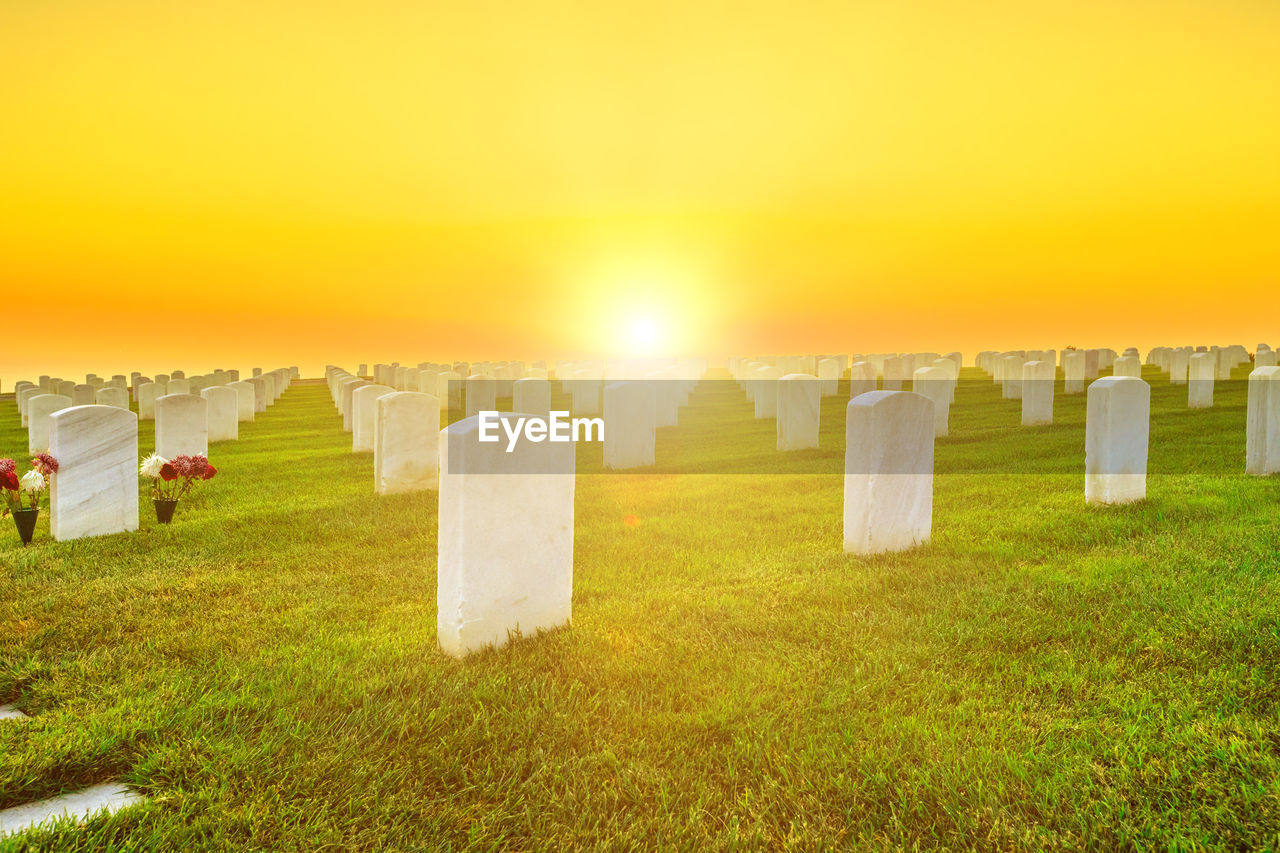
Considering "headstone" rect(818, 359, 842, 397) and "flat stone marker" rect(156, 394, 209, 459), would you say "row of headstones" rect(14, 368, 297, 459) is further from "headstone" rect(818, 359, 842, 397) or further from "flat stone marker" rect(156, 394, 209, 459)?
"headstone" rect(818, 359, 842, 397)

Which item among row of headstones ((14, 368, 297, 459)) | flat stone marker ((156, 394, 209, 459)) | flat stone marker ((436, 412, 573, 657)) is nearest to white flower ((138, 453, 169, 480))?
row of headstones ((14, 368, 297, 459))

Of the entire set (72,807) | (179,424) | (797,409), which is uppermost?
(797,409)

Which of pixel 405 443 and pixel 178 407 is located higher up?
pixel 178 407

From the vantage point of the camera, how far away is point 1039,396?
53.9ft

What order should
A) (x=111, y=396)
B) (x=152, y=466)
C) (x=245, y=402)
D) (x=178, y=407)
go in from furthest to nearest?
(x=245, y=402)
(x=111, y=396)
(x=178, y=407)
(x=152, y=466)

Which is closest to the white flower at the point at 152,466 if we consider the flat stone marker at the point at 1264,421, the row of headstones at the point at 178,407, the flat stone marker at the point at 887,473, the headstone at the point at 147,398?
the row of headstones at the point at 178,407

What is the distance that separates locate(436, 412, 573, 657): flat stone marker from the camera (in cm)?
432

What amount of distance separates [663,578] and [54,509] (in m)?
6.47

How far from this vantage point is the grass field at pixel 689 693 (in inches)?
114

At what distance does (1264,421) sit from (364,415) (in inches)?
547

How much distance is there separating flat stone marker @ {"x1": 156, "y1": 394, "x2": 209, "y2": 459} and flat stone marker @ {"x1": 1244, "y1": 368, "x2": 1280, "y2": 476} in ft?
47.8

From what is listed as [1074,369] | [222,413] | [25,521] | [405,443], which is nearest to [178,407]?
[25,521]

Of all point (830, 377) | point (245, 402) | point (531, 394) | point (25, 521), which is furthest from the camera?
point (830, 377)

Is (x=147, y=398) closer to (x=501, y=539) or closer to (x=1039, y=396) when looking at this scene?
(x=501, y=539)
